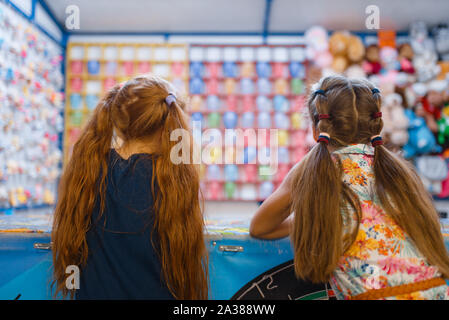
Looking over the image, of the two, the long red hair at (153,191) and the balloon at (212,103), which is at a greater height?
the balloon at (212,103)

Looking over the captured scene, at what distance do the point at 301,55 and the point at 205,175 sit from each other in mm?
1817

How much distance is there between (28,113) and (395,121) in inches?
147

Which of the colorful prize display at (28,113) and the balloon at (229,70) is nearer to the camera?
the colorful prize display at (28,113)

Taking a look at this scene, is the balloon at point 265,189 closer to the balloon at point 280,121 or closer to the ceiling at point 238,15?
the balloon at point 280,121

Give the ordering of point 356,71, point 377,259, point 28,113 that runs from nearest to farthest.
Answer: point 377,259
point 28,113
point 356,71

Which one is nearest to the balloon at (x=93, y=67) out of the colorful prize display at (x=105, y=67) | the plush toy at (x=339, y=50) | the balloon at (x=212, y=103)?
the colorful prize display at (x=105, y=67)

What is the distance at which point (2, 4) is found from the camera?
9.67 feet

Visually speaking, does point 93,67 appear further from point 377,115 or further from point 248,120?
point 377,115

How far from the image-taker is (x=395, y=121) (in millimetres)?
3590

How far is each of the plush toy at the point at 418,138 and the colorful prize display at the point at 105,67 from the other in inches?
99.5

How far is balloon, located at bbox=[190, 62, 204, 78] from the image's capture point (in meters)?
3.95

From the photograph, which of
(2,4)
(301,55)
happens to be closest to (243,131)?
(301,55)

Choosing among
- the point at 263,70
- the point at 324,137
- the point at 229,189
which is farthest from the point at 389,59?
the point at 324,137

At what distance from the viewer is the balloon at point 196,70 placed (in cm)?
395
